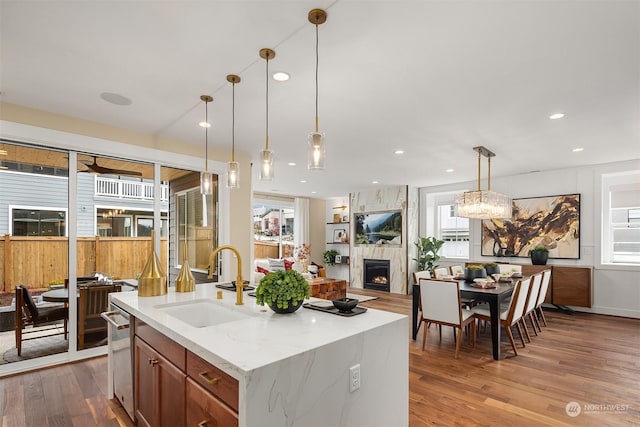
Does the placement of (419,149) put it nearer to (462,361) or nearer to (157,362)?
(462,361)

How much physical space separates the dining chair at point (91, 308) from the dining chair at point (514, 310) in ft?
13.7

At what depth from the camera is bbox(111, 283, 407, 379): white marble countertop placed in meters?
1.26

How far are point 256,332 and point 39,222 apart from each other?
3145 millimetres

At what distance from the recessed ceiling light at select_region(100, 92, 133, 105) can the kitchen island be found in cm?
195

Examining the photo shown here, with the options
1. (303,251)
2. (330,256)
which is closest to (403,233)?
(330,256)

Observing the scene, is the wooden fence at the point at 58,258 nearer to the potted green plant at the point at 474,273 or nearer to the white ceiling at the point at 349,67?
the white ceiling at the point at 349,67

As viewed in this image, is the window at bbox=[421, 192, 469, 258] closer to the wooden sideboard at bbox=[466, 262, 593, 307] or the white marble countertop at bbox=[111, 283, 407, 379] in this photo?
the wooden sideboard at bbox=[466, 262, 593, 307]

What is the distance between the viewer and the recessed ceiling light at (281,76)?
100 inches

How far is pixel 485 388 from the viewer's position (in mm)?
2924

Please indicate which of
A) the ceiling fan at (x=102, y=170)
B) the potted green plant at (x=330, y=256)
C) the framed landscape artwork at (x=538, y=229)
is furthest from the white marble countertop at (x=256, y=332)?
the potted green plant at (x=330, y=256)

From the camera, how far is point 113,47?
7.20ft

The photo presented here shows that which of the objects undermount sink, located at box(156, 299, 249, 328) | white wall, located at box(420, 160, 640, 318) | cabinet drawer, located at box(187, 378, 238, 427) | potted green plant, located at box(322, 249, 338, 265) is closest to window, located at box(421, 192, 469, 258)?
white wall, located at box(420, 160, 640, 318)

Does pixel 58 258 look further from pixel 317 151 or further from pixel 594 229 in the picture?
pixel 594 229

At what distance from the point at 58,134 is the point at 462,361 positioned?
4.72 meters
